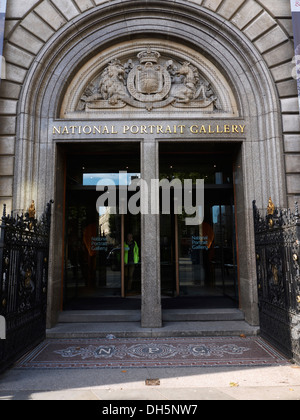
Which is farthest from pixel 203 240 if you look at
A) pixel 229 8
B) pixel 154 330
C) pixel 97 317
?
pixel 229 8

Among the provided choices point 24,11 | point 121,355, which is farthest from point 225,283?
point 24,11

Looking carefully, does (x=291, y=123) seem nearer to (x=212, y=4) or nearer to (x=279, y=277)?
(x=212, y=4)

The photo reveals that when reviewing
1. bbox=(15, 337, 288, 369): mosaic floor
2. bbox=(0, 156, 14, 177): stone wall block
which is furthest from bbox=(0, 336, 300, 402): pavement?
bbox=(0, 156, 14, 177): stone wall block

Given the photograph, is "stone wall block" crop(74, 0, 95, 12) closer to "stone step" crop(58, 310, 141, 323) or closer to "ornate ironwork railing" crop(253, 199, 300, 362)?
"ornate ironwork railing" crop(253, 199, 300, 362)

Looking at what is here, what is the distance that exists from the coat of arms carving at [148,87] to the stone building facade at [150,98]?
0.10 feet

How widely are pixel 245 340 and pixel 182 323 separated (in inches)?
67.5

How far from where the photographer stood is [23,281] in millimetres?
6230

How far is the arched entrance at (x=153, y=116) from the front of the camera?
7.91 m

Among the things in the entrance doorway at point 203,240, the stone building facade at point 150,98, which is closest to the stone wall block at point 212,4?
the stone building facade at point 150,98

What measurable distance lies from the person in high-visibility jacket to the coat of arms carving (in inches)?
181

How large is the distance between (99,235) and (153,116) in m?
4.53

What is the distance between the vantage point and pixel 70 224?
9930 mm

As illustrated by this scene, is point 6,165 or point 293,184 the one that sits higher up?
point 6,165

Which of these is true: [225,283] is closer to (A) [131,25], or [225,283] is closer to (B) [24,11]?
(A) [131,25]
